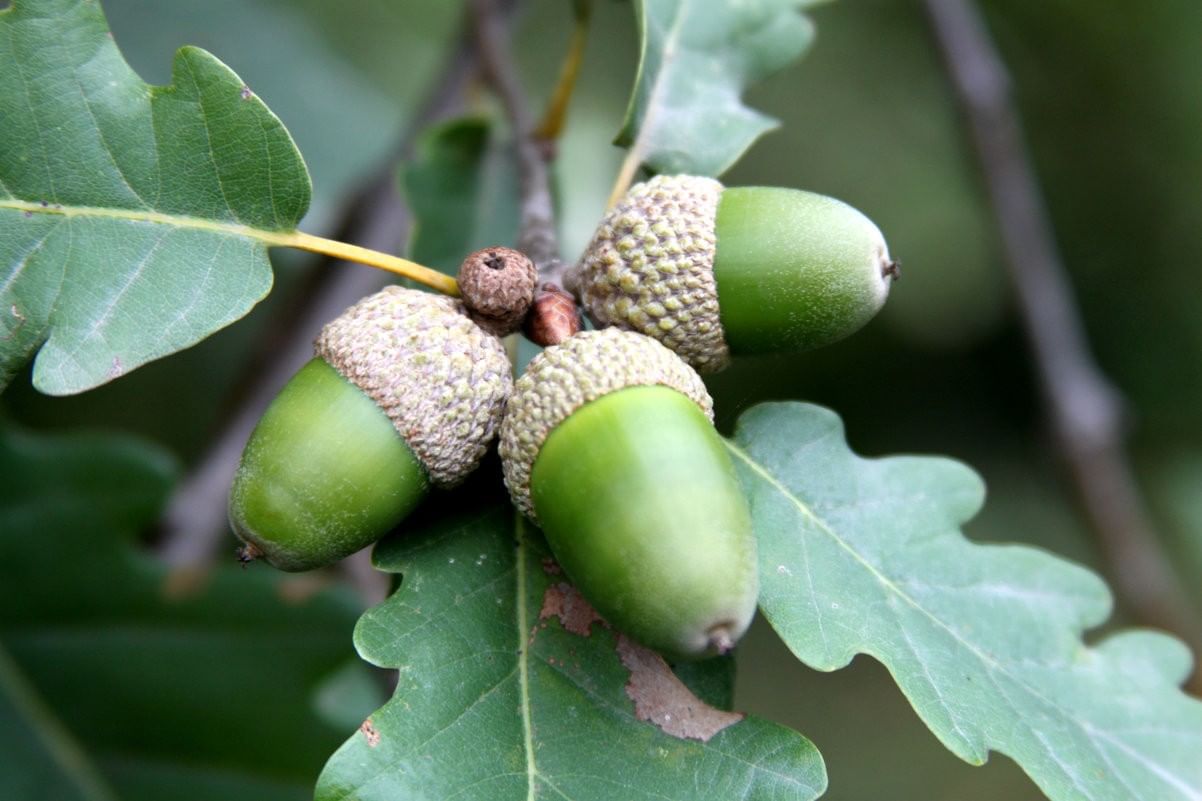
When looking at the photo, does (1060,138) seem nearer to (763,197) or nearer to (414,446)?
(763,197)

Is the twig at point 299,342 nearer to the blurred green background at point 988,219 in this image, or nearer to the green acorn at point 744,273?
the green acorn at point 744,273

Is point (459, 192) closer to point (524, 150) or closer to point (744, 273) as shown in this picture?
point (524, 150)

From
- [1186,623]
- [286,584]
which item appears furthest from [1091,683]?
[1186,623]

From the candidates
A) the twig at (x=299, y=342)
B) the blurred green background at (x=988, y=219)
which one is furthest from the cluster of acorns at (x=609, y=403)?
the blurred green background at (x=988, y=219)

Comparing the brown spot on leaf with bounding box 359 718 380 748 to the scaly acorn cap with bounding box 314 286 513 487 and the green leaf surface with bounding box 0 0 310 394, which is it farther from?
the green leaf surface with bounding box 0 0 310 394

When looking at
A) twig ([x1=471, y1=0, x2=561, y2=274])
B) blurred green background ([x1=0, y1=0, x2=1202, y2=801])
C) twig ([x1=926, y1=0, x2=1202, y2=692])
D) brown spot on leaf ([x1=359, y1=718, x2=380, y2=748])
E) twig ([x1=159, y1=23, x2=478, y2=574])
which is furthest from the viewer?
blurred green background ([x1=0, y1=0, x2=1202, y2=801])

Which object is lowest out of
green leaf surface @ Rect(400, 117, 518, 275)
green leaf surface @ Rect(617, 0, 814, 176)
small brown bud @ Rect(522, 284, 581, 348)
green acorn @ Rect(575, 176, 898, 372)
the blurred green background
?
the blurred green background

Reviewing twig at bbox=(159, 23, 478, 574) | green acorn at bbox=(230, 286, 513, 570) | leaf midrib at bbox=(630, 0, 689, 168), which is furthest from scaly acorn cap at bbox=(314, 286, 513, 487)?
twig at bbox=(159, 23, 478, 574)
